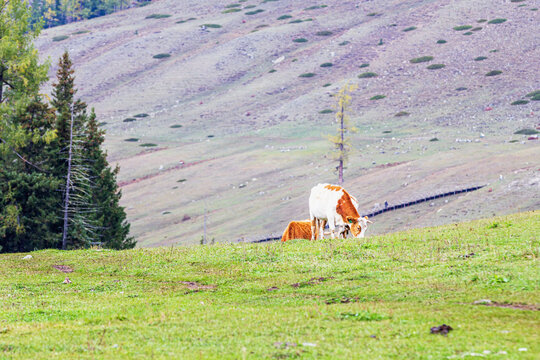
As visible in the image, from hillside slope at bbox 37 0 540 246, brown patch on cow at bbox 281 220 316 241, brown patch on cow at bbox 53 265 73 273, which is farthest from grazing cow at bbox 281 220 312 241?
hillside slope at bbox 37 0 540 246

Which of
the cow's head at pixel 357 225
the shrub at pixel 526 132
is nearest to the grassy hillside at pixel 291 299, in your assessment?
the cow's head at pixel 357 225

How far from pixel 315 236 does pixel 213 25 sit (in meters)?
169

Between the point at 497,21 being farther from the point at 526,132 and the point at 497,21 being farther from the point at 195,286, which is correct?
the point at 195,286

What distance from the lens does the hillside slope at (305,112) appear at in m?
78.2

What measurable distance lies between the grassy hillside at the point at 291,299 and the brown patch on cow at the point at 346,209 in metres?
3.35

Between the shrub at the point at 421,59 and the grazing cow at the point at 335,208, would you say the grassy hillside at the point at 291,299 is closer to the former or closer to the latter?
the grazing cow at the point at 335,208

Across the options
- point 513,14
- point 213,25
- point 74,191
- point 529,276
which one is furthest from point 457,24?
point 529,276

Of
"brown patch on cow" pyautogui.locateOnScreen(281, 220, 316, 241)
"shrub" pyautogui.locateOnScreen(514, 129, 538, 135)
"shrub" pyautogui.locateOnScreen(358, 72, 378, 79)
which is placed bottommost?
"shrub" pyautogui.locateOnScreen(514, 129, 538, 135)

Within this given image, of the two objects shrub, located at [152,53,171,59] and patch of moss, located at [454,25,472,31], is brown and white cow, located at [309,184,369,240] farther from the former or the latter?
shrub, located at [152,53,171,59]

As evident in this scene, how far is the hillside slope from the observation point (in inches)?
3078

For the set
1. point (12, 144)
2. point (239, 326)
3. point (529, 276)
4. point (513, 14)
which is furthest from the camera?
point (513, 14)

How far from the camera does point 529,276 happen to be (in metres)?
19.2

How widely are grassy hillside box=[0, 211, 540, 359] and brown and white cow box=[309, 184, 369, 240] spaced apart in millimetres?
3283

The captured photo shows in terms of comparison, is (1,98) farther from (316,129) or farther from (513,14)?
(513,14)
